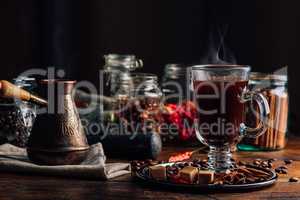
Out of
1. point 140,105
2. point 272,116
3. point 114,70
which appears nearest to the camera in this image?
point 272,116

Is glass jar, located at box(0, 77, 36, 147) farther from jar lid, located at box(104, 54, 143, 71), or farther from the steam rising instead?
the steam rising

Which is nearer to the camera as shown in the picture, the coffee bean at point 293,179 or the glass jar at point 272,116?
the coffee bean at point 293,179

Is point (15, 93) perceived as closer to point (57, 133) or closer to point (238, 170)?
point (57, 133)

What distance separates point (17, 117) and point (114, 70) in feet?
1.61

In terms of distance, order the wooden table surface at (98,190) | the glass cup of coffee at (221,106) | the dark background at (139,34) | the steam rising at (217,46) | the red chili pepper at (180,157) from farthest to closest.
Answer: the dark background at (139,34) < the steam rising at (217,46) < the red chili pepper at (180,157) < the glass cup of coffee at (221,106) < the wooden table surface at (98,190)

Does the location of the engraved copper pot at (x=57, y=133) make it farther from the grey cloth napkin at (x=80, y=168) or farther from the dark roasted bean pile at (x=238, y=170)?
the dark roasted bean pile at (x=238, y=170)

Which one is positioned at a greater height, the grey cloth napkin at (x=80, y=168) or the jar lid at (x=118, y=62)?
the jar lid at (x=118, y=62)

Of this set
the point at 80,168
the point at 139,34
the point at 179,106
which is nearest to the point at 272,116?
the point at 179,106

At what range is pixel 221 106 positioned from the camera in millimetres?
1623

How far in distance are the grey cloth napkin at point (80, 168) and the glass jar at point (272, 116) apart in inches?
19.4

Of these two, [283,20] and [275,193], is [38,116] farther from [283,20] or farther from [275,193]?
[283,20]

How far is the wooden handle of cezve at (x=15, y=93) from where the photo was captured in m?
1.70

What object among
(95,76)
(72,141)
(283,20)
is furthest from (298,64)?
(72,141)

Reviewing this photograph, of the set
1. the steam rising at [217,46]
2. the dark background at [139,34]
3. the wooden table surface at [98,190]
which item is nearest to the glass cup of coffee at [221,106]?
the wooden table surface at [98,190]
